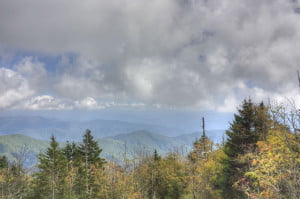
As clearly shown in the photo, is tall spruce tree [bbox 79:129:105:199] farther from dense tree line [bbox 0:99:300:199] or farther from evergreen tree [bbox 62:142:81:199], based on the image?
evergreen tree [bbox 62:142:81:199]

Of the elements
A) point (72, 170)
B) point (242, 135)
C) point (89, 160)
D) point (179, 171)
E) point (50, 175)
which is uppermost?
point (242, 135)

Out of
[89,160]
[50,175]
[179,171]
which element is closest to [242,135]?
[179,171]

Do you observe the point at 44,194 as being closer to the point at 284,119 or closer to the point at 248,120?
the point at 248,120

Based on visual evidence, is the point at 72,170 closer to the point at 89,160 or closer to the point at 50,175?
the point at 50,175

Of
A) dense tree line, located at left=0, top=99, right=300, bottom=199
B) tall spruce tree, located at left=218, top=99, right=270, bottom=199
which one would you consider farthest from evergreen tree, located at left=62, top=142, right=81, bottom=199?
tall spruce tree, located at left=218, top=99, right=270, bottom=199

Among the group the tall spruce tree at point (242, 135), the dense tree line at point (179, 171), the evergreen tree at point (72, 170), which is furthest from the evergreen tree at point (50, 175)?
the tall spruce tree at point (242, 135)

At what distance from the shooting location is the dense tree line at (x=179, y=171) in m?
15.4

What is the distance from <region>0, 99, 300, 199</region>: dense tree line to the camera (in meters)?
15.4

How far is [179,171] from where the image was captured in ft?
128

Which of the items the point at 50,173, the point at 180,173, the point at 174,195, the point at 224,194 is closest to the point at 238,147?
the point at 224,194

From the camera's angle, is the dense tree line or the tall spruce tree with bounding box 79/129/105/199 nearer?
the dense tree line

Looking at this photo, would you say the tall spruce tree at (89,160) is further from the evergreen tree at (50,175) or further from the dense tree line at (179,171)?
the evergreen tree at (50,175)

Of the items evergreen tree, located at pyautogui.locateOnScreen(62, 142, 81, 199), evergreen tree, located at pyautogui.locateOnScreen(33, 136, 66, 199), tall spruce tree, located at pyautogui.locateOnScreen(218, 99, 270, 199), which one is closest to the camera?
tall spruce tree, located at pyautogui.locateOnScreen(218, 99, 270, 199)

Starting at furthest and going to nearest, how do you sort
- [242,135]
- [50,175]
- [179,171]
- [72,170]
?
[179,171], [72,170], [50,175], [242,135]
